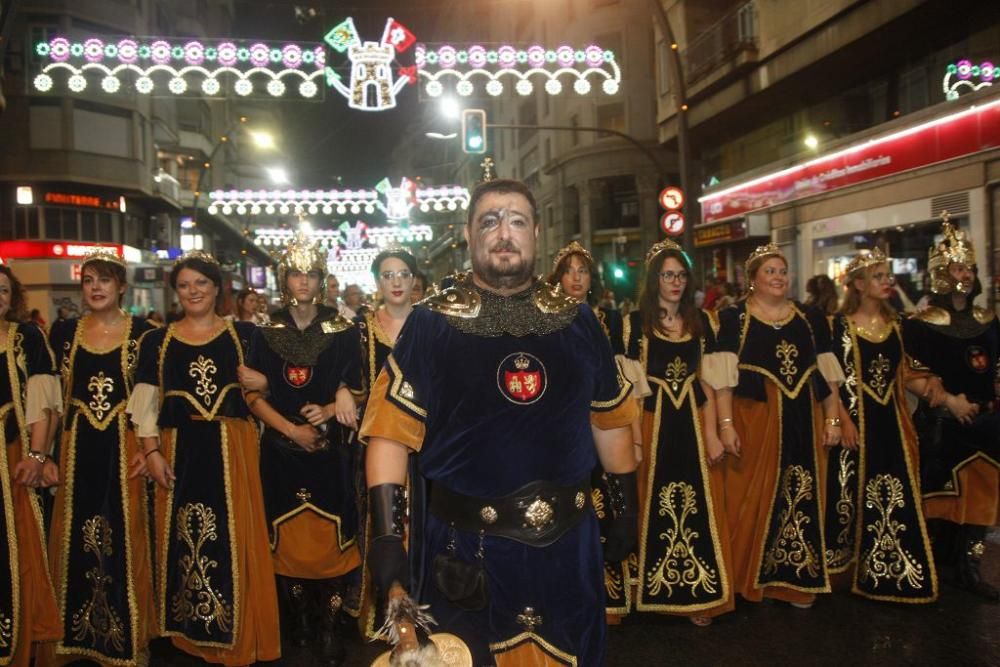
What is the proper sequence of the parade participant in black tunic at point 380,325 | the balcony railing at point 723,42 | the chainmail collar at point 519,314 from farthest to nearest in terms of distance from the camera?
the balcony railing at point 723,42
the parade participant in black tunic at point 380,325
the chainmail collar at point 519,314

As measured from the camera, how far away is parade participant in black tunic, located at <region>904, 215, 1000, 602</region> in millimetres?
5742

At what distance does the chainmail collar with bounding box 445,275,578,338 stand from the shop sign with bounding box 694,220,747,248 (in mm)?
18008

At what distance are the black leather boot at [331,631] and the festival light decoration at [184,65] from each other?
441 inches

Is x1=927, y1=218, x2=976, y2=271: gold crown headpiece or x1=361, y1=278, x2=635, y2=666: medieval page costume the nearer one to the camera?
x1=361, y1=278, x2=635, y2=666: medieval page costume

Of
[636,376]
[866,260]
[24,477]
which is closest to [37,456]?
[24,477]

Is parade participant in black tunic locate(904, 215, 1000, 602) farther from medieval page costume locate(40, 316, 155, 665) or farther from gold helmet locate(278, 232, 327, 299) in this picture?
medieval page costume locate(40, 316, 155, 665)

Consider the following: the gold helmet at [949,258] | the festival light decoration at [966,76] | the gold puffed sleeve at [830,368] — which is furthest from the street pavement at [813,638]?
the festival light decoration at [966,76]

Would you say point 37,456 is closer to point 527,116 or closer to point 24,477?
point 24,477

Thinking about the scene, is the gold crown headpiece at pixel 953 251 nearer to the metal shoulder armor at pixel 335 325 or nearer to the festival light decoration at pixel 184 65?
the metal shoulder armor at pixel 335 325

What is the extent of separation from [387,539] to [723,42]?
759 inches

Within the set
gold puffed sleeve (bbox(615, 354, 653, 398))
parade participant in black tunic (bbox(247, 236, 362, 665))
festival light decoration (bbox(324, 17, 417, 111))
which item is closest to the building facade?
festival light decoration (bbox(324, 17, 417, 111))

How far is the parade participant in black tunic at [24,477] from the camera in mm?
4555

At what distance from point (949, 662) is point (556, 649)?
3.15 metres

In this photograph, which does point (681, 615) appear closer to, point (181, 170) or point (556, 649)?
point (556, 649)
